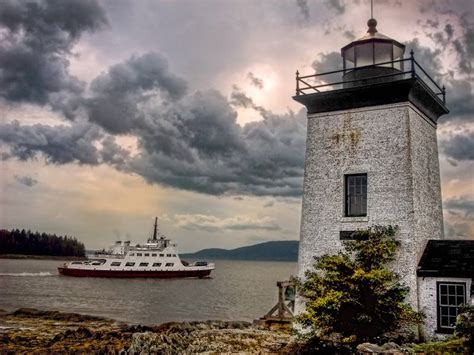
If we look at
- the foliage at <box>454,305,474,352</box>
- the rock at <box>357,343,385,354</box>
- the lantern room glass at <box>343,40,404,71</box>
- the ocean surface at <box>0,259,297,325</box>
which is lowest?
the ocean surface at <box>0,259,297,325</box>

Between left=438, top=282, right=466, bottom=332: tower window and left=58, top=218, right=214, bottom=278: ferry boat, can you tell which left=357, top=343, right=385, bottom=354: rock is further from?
left=58, top=218, right=214, bottom=278: ferry boat

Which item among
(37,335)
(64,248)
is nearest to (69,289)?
(37,335)

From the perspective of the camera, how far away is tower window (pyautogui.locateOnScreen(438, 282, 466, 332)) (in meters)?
13.5

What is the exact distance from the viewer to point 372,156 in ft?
49.4

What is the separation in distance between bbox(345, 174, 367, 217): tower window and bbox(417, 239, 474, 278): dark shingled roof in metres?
2.22

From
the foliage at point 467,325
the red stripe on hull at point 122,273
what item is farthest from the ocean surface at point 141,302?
the foliage at point 467,325

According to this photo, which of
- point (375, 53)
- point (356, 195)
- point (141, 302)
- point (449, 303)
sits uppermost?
point (375, 53)

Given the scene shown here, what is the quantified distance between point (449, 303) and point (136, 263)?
68.5 metres

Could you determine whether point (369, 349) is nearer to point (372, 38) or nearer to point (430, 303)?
point (430, 303)

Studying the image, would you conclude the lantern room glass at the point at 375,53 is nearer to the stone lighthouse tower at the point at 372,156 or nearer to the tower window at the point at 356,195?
the stone lighthouse tower at the point at 372,156

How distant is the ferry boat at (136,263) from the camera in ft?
252

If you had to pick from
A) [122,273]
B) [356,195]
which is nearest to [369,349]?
[356,195]

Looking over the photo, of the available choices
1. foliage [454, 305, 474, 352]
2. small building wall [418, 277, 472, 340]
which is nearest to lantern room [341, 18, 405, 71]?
small building wall [418, 277, 472, 340]

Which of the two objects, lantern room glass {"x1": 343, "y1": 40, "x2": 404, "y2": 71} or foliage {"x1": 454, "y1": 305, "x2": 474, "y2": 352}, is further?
lantern room glass {"x1": 343, "y1": 40, "x2": 404, "y2": 71}
